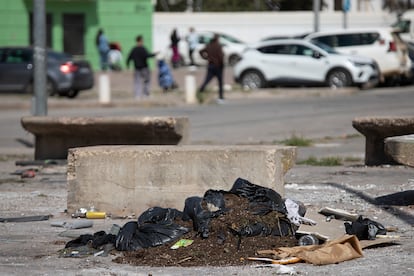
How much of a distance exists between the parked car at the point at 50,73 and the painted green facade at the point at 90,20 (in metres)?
12.4

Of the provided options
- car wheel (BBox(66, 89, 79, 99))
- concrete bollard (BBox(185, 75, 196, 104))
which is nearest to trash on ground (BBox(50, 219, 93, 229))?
concrete bollard (BBox(185, 75, 196, 104))

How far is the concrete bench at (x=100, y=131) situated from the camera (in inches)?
531

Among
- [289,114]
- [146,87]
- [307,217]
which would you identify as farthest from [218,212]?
[146,87]

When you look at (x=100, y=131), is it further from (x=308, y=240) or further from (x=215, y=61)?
(x=215, y=61)

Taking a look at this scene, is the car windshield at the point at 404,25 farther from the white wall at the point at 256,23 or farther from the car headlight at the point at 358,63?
the car headlight at the point at 358,63

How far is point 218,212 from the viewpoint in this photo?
28.4 feet

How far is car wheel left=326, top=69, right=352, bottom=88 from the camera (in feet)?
100

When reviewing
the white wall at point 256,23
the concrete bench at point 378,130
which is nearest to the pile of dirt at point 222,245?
the concrete bench at point 378,130

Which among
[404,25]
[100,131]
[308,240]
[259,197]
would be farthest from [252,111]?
[404,25]

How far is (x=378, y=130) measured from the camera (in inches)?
515

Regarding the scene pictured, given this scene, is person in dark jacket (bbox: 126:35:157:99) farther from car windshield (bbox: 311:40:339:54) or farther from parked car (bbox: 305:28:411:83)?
parked car (bbox: 305:28:411:83)

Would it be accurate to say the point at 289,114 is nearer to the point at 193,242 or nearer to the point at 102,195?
the point at 102,195

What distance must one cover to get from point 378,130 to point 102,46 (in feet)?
94.9

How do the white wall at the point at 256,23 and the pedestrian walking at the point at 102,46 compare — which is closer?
the pedestrian walking at the point at 102,46
